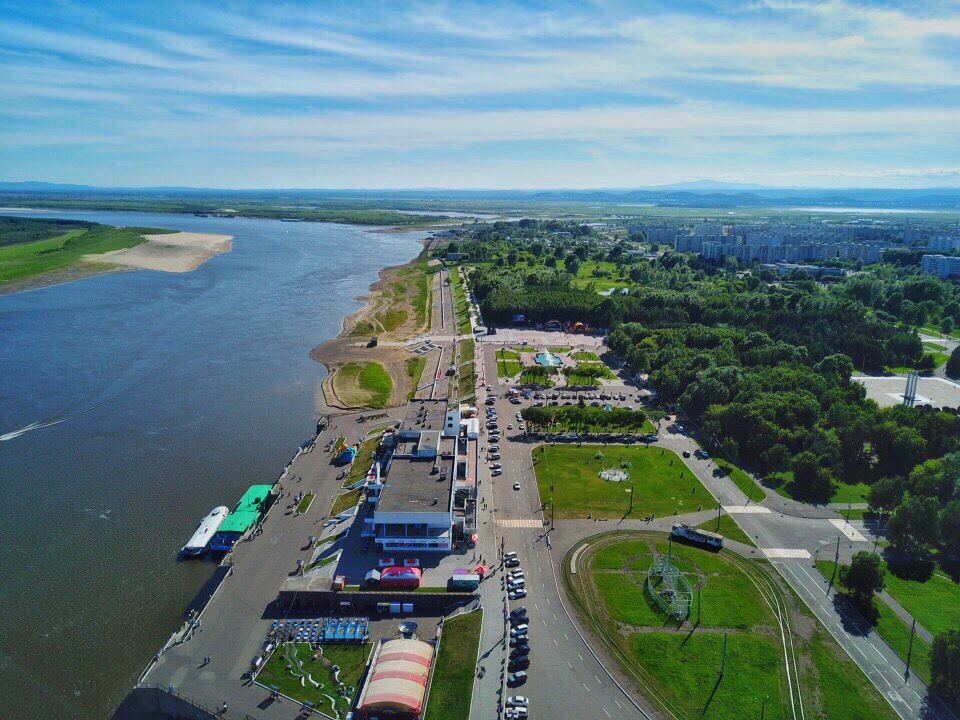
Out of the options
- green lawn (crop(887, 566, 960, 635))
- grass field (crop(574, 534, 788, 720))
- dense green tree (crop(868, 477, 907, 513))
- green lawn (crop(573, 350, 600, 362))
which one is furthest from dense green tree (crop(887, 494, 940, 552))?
green lawn (crop(573, 350, 600, 362))

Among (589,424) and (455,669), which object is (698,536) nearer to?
(589,424)

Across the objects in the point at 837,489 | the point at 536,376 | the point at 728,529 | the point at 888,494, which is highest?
the point at 536,376

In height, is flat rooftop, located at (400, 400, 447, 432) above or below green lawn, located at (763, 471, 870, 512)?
above

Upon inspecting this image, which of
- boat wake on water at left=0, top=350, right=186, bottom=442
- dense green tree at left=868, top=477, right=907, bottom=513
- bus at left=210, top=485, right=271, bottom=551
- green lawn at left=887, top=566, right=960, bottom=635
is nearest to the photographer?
green lawn at left=887, top=566, right=960, bottom=635

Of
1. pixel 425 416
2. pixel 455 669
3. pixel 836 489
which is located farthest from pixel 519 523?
pixel 836 489

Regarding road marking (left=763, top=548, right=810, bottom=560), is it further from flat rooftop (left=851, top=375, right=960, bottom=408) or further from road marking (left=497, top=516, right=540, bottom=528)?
flat rooftop (left=851, top=375, right=960, bottom=408)

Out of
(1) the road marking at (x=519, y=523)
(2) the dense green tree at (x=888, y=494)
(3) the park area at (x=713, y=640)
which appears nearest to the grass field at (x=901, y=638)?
(3) the park area at (x=713, y=640)

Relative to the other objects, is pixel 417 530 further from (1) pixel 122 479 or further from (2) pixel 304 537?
(1) pixel 122 479

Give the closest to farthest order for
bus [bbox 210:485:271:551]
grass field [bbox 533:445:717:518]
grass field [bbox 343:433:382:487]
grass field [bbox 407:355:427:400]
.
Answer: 1. bus [bbox 210:485:271:551]
2. grass field [bbox 533:445:717:518]
3. grass field [bbox 343:433:382:487]
4. grass field [bbox 407:355:427:400]
